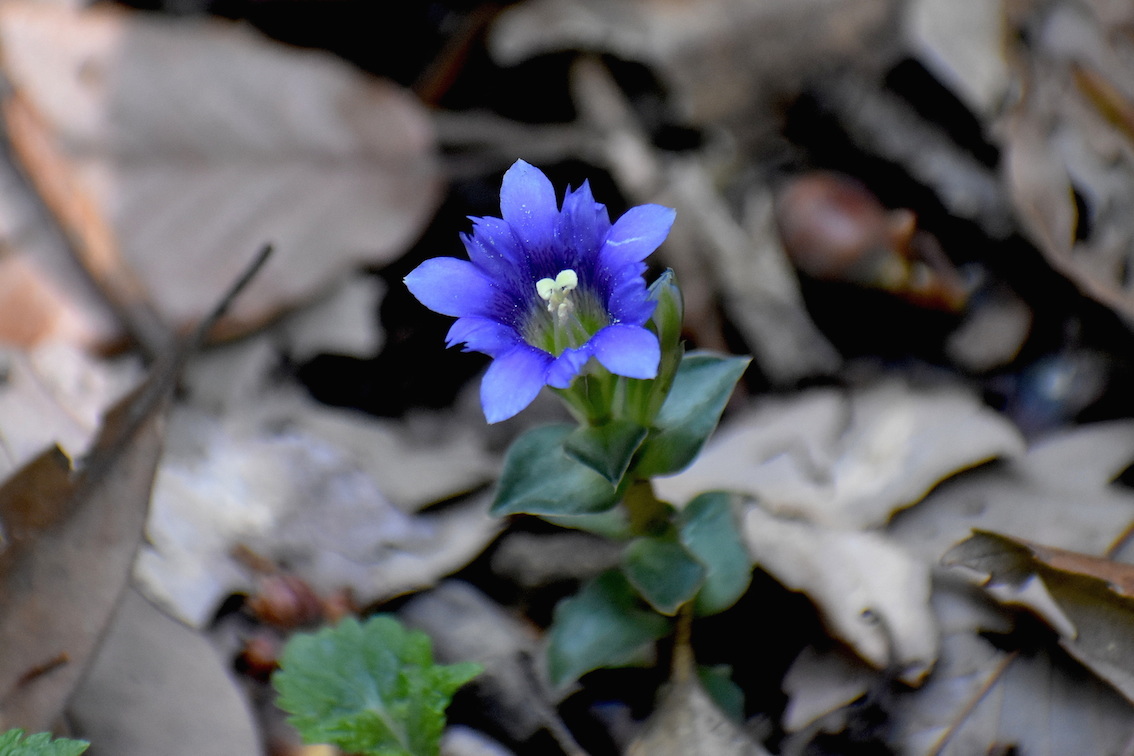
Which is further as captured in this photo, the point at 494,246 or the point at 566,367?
the point at 494,246

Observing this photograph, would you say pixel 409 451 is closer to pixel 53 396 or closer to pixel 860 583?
pixel 53 396

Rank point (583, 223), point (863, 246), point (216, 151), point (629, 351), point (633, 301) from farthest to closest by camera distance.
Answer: point (216, 151) < point (863, 246) < point (583, 223) < point (633, 301) < point (629, 351)

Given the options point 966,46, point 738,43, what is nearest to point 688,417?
point 738,43

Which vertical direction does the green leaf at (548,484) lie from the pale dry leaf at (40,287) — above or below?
above

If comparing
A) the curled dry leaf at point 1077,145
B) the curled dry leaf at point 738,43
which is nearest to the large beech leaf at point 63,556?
the curled dry leaf at point 738,43

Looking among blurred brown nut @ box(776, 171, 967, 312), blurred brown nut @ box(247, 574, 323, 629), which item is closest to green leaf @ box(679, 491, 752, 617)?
blurred brown nut @ box(247, 574, 323, 629)

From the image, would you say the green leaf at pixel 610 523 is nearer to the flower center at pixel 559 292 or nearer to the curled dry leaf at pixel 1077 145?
the flower center at pixel 559 292

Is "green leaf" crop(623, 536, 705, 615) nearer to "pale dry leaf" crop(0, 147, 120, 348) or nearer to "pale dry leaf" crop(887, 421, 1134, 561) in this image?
"pale dry leaf" crop(887, 421, 1134, 561)
